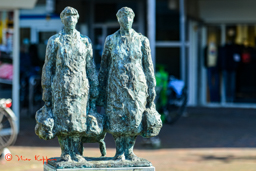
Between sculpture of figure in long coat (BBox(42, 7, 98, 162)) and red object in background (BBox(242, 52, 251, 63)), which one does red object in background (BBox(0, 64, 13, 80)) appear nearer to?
sculpture of figure in long coat (BBox(42, 7, 98, 162))

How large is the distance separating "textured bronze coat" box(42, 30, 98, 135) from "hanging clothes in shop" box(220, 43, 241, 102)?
517 inches

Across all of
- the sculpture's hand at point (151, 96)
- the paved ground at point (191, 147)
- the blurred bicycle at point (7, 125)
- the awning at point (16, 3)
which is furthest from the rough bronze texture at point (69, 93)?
the awning at point (16, 3)

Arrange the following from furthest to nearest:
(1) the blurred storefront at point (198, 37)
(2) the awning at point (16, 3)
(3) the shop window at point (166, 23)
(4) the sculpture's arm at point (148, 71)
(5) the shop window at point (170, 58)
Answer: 1. (5) the shop window at point (170, 58)
2. (3) the shop window at point (166, 23)
3. (1) the blurred storefront at point (198, 37)
4. (2) the awning at point (16, 3)
5. (4) the sculpture's arm at point (148, 71)

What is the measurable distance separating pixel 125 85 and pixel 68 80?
468mm

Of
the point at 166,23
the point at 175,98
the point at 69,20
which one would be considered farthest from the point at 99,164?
the point at 166,23

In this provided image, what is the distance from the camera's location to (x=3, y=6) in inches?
410

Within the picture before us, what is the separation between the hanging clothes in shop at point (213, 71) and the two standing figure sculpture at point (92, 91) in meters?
13.2

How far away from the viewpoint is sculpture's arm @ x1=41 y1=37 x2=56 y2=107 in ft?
14.2

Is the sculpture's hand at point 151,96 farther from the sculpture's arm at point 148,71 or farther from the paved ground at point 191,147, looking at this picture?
the paved ground at point 191,147

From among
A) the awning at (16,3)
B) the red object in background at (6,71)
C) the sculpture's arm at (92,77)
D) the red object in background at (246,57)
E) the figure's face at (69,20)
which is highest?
the awning at (16,3)

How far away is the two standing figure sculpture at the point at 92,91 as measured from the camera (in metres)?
4.28

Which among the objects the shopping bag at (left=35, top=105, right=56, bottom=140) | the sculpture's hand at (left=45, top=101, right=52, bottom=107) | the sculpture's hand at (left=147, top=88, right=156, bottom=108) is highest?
the sculpture's hand at (left=147, top=88, right=156, bottom=108)

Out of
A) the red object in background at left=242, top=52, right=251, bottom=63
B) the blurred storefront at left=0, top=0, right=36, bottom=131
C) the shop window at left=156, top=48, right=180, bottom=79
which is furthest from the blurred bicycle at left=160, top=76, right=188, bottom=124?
the shop window at left=156, top=48, right=180, bottom=79

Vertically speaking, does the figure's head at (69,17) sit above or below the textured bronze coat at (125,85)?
above
